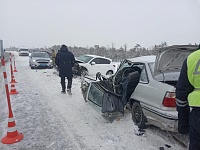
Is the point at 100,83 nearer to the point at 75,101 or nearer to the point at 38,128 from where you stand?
the point at 75,101

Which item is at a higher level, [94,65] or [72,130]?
[94,65]

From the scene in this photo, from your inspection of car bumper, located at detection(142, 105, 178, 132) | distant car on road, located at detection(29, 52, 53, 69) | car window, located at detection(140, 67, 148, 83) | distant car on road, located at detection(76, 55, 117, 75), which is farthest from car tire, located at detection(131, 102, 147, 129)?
distant car on road, located at detection(29, 52, 53, 69)

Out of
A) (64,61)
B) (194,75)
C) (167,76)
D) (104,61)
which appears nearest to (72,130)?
(167,76)

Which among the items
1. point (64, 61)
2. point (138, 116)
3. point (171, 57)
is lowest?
point (138, 116)

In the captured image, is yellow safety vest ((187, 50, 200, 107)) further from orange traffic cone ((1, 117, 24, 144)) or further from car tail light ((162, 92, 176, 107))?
orange traffic cone ((1, 117, 24, 144))

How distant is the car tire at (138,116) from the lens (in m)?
4.01

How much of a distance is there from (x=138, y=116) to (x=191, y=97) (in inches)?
100

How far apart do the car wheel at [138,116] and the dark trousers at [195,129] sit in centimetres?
213

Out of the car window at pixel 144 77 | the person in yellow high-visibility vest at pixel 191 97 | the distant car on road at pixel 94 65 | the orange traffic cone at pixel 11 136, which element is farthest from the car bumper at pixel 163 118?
Result: the distant car on road at pixel 94 65

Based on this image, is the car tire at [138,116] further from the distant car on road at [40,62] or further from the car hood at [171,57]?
the distant car on road at [40,62]

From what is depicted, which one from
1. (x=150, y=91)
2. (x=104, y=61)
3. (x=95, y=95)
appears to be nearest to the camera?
(x=150, y=91)

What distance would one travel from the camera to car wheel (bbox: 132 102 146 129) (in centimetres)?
402

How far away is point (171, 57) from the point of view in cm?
407

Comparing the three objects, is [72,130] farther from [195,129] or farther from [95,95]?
[195,129]
